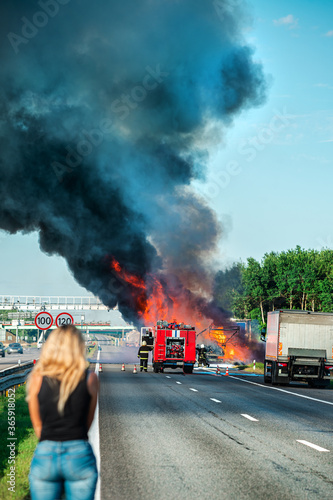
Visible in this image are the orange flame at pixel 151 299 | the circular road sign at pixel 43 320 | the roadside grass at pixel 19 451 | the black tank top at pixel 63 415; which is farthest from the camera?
the orange flame at pixel 151 299

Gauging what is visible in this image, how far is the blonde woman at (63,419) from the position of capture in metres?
4.96

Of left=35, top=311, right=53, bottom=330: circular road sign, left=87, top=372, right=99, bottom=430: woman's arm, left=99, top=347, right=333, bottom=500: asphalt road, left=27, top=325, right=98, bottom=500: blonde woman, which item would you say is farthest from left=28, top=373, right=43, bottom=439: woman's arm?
left=35, top=311, right=53, bottom=330: circular road sign

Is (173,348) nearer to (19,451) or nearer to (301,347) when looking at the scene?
(301,347)

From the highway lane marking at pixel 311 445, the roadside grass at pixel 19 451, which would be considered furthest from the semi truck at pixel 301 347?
the highway lane marking at pixel 311 445

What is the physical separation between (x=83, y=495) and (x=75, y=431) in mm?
413

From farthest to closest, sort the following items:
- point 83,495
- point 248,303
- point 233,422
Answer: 1. point 248,303
2. point 233,422
3. point 83,495

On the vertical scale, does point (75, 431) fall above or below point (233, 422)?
above

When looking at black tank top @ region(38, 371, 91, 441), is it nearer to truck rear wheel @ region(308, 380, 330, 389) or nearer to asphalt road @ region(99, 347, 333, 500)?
asphalt road @ region(99, 347, 333, 500)

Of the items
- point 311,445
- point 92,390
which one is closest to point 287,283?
point 311,445

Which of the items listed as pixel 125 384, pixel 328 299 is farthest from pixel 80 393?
pixel 328 299

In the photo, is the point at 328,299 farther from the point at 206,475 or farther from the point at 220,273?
the point at 206,475

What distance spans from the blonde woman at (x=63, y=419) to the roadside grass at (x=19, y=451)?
3745 millimetres

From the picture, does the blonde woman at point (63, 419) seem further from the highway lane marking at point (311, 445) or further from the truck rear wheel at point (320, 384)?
the truck rear wheel at point (320, 384)

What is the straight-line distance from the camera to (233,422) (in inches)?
664
